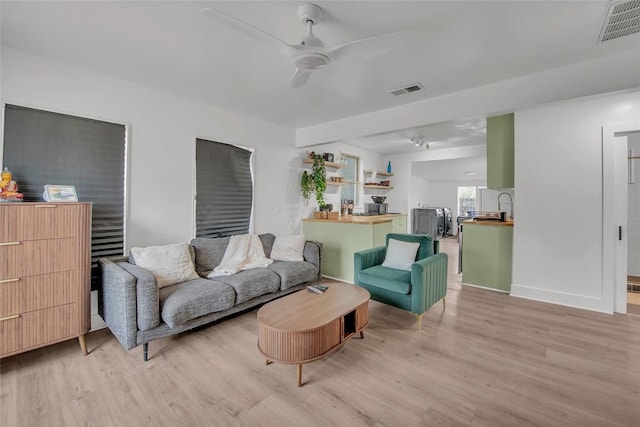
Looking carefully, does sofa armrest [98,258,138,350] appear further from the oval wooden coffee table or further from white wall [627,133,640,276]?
white wall [627,133,640,276]

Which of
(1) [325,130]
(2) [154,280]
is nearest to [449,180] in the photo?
(1) [325,130]

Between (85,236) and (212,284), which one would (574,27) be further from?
(85,236)

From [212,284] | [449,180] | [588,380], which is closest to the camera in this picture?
[588,380]

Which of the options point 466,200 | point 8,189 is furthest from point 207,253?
point 466,200

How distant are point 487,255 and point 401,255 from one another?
1.59 metres

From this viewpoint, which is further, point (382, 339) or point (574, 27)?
point (382, 339)

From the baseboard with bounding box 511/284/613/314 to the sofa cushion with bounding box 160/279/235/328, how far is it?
3.63m

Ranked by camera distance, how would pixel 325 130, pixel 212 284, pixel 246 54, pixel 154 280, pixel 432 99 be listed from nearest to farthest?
pixel 154 280 → pixel 246 54 → pixel 212 284 → pixel 432 99 → pixel 325 130

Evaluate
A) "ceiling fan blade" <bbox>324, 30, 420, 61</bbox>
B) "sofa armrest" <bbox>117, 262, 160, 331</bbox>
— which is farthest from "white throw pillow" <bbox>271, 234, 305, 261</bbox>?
"ceiling fan blade" <bbox>324, 30, 420, 61</bbox>

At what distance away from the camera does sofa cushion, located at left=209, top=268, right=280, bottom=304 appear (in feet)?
9.29

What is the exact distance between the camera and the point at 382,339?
2.62m

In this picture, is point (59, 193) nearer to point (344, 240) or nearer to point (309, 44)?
point (309, 44)

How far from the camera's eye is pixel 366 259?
3.41 metres

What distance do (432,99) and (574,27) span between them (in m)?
1.45
